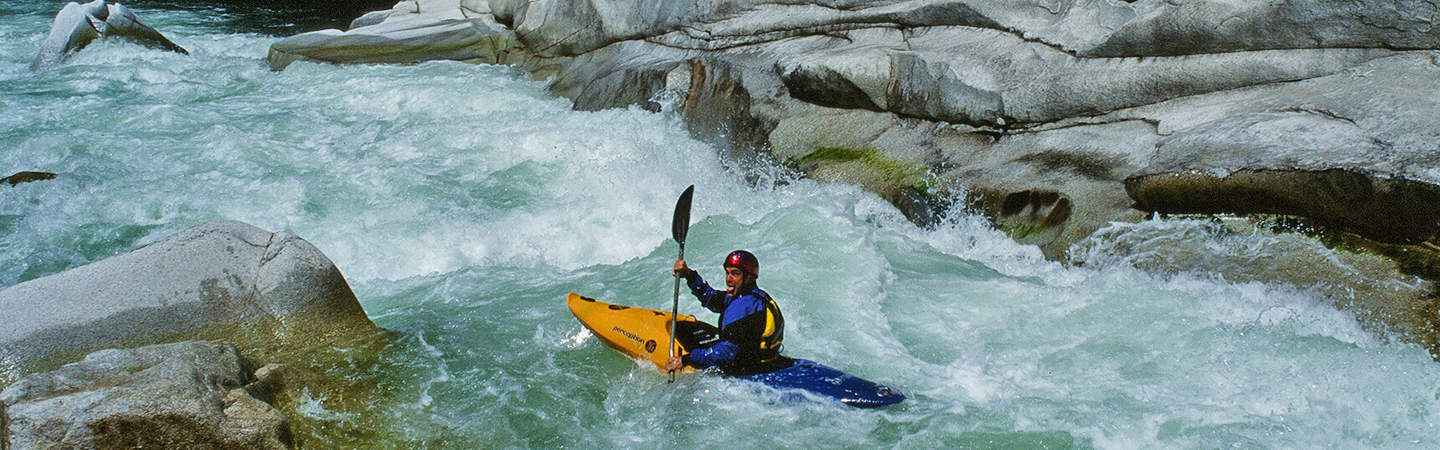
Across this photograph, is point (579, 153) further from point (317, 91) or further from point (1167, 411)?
point (1167, 411)

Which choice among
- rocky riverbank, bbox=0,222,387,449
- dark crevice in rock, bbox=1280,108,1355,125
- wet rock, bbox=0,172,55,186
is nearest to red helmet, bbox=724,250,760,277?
rocky riverbank, bbox=0,222,387,449

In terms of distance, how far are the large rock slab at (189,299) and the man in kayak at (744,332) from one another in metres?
1.62

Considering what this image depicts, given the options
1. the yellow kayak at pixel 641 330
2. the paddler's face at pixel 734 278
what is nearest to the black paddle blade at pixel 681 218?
the yellow kayak at pixel 641 330

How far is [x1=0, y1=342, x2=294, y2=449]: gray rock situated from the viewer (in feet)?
10.9

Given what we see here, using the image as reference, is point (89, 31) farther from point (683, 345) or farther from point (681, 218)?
point (683, 345)

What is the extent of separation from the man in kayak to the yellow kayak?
6.4 inches

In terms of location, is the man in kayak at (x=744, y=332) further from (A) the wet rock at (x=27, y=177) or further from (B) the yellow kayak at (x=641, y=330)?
(A) the wet rock at (x=27, y=177)

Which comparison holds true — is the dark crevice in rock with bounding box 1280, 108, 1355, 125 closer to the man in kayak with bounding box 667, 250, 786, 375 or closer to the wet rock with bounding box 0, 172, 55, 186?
the man in kayak with bounding box 667, 250, 786, 375

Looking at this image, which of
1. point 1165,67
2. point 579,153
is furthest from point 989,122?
point 579,153

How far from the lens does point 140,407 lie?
345 cm

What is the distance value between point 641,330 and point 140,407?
7.12 ft

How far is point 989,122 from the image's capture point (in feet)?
22.7

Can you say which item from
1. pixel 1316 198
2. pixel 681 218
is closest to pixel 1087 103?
pixel 1316 198

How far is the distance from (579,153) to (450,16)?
5038 millimetres
